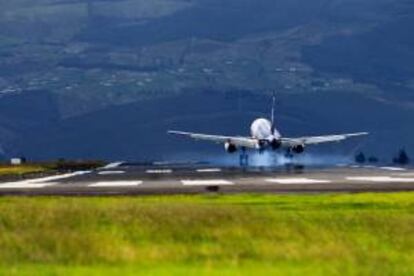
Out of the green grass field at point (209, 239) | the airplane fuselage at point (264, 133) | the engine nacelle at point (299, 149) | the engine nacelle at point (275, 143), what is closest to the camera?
the green grass field at point (209, 239)

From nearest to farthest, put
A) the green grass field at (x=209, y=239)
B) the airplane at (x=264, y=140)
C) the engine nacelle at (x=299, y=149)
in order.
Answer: the green grass field at (x=209, y=239), the airplane at (x=264, y=140), the engine nacelle at (x=299, y=149)

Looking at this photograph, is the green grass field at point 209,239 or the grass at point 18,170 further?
the grass at point 18,170

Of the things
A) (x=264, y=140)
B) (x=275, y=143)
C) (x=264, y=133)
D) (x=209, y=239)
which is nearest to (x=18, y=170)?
(x=275, y=143)

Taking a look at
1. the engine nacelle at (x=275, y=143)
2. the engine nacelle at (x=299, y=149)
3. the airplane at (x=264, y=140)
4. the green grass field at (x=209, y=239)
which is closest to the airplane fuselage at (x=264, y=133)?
the airplane at (x=264, y=140)

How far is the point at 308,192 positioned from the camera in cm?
6328

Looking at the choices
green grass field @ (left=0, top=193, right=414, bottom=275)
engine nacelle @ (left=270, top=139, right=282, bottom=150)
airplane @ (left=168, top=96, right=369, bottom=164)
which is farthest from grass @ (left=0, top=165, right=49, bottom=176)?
green grass field @ (left=0, top=193, right=414, bottom=275)

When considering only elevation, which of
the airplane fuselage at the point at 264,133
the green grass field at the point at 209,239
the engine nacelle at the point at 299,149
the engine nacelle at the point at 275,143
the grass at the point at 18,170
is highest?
the airplane fuselage at the point at 264,133

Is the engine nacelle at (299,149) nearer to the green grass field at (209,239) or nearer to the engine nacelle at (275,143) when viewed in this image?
the engine nacelle at (275,143)

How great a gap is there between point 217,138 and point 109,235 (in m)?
153

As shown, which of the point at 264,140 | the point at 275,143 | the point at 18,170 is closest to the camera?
the point at 18,170

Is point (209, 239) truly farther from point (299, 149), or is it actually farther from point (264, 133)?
point (264, 133)

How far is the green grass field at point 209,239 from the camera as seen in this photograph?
27766 mm

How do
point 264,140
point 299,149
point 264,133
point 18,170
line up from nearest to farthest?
point 18,170 < point 264,140 < point 299,149 < point 264,133

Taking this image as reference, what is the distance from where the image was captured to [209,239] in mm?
35000
